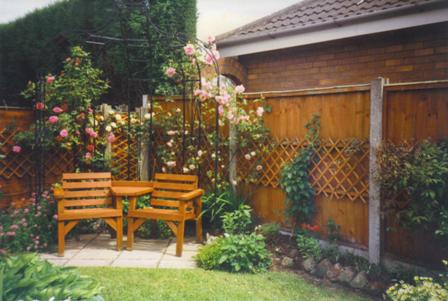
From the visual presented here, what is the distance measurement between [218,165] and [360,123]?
7.39 feet

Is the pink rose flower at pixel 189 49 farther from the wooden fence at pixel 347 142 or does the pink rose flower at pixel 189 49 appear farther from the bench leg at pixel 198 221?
the bench leg at pixel 198 221

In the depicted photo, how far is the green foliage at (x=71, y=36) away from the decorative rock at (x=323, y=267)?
432cm

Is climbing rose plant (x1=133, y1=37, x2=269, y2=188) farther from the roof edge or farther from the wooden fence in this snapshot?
the roof edge

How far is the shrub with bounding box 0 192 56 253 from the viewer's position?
498 centimetres

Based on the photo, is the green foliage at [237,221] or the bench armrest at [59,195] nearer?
the bench armrest at [59,195]

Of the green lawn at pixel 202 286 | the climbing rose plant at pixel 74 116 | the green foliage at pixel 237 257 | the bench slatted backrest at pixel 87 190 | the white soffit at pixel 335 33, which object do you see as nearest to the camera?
the green lawn at pixel 202 286

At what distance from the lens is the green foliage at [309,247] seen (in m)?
4.47

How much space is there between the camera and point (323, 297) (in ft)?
12.3

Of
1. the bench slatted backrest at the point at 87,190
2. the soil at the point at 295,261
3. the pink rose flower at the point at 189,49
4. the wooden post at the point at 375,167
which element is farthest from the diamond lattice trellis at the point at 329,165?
the bench slatted backrest at the point at 87,190

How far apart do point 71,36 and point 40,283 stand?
5922 millimetres

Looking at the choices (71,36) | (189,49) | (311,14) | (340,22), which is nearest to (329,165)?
(340,22)

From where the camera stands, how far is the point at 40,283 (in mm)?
2867

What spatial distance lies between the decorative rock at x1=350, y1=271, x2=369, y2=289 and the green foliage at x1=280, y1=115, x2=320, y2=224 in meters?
0.99

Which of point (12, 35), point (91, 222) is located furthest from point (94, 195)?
point (12, 35)
